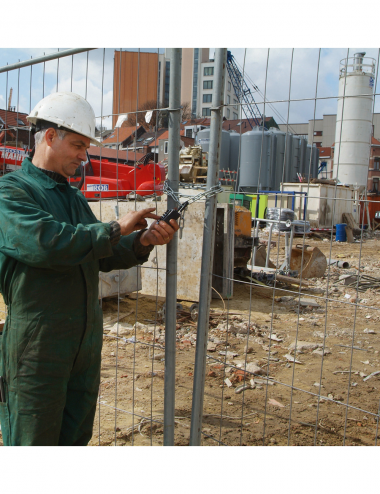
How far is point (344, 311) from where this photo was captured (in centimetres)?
723

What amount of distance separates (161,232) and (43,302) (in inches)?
22.7

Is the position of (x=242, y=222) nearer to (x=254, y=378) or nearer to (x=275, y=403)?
(x=254, y=378)

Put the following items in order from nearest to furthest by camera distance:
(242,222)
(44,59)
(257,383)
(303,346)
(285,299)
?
1. (44,59)
2. (257,383)
3. (303,346)
4. (242,222)
5. (285,299)

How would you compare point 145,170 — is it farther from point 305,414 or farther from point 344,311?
point 305,414

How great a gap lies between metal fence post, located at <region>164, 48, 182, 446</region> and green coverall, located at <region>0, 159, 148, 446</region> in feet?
1.23

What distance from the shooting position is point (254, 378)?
4219 mm

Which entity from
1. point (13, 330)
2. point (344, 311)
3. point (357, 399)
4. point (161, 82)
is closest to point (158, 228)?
point (13, 330)

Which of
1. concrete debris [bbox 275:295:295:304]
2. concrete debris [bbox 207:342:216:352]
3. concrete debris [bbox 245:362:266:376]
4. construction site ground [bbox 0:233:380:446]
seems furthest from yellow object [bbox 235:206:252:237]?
concrete debris [bbox 245:362:266:376]

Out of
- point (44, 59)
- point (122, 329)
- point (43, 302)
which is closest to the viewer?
point (43, 302)

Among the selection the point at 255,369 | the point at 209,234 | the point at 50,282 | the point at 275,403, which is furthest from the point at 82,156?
the point at 255,369

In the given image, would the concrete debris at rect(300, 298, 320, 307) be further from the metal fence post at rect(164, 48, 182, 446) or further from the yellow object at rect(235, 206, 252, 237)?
the metal fence post at rect(164, 48, 182, 446)

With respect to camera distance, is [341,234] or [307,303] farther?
[341,234]

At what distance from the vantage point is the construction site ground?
10.2 feet

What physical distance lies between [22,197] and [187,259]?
14.4 ft
